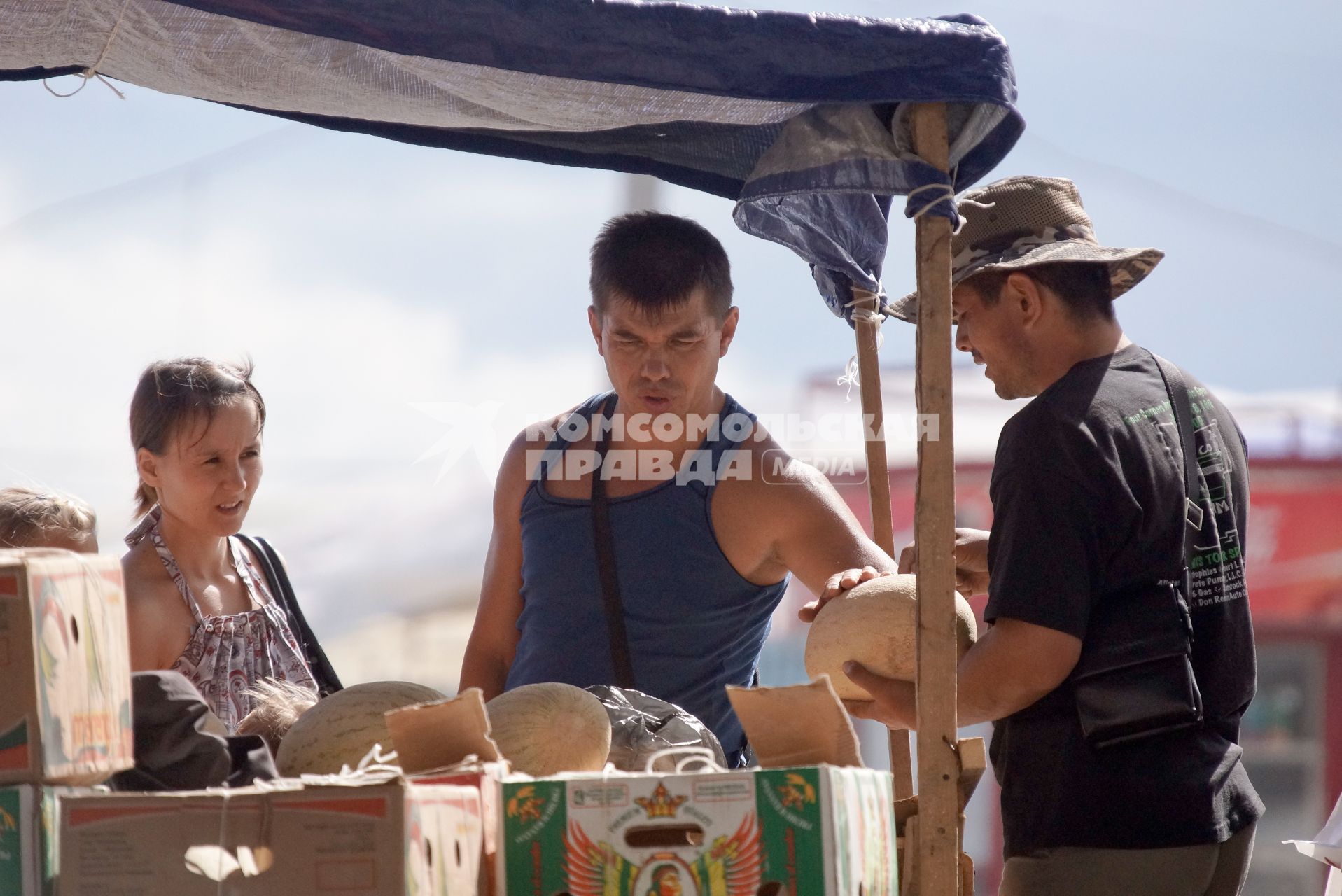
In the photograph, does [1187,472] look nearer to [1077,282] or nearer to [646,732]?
[1077,282]

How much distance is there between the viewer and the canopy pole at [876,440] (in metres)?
3.36

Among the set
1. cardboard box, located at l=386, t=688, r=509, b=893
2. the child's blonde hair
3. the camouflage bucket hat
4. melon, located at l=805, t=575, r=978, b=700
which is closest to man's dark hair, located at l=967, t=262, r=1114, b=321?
the camouflage bucket hat

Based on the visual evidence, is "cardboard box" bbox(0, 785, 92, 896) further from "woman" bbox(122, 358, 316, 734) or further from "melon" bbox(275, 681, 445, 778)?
"woman" bbox(122, 358, 316, 734)

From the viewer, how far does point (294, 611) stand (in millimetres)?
3406

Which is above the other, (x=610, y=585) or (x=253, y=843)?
(x=610, y=585)

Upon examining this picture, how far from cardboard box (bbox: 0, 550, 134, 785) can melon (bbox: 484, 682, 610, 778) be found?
2.07 feet

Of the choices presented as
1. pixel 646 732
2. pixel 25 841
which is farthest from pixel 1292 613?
pixel 25 841

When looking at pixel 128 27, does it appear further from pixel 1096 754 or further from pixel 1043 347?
pixel 1096 754

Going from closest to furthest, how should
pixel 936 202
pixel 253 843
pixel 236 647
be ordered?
pixel 253 843, pixel 936 202, pixel 236 647

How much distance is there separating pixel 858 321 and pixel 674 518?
0.76 metres

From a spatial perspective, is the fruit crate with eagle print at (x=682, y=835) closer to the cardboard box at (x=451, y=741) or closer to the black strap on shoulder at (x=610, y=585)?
the cardboard box at (x=451, y=741)

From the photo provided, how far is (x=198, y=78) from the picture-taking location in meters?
2.69

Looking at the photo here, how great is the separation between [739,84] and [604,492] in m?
1.16

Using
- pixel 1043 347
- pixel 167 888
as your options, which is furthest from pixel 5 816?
pixel 1043 347
